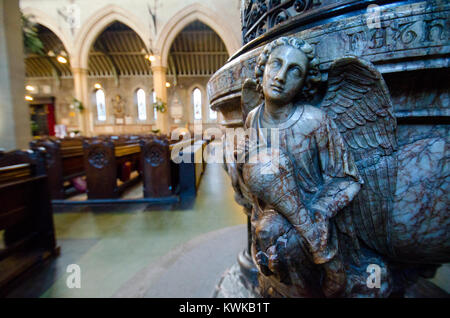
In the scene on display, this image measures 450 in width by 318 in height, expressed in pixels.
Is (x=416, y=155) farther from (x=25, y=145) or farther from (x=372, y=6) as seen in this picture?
(x=25, y=145)

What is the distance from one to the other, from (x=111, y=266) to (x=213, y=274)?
91 cm

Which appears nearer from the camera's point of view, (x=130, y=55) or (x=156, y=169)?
(x=156, y=169)

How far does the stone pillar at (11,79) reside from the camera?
4434 mm

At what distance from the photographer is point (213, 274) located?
4.87ft

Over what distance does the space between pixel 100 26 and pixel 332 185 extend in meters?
15.0

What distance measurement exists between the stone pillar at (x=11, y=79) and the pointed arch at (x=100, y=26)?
760 centimetres

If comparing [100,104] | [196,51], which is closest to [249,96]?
[196,51]

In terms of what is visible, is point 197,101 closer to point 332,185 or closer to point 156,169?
point 156,169

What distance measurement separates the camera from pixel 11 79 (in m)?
4.52

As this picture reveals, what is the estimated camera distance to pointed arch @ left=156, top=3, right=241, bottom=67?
11164 mm

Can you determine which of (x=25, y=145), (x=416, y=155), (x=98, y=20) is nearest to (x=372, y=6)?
(x=416, y=155)

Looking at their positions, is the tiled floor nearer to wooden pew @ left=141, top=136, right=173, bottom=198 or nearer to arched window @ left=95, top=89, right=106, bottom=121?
wooden pew @ left=141, top=136, right=173, bottom=198

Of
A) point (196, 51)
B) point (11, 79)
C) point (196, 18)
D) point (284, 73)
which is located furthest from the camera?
point (196, 51)
